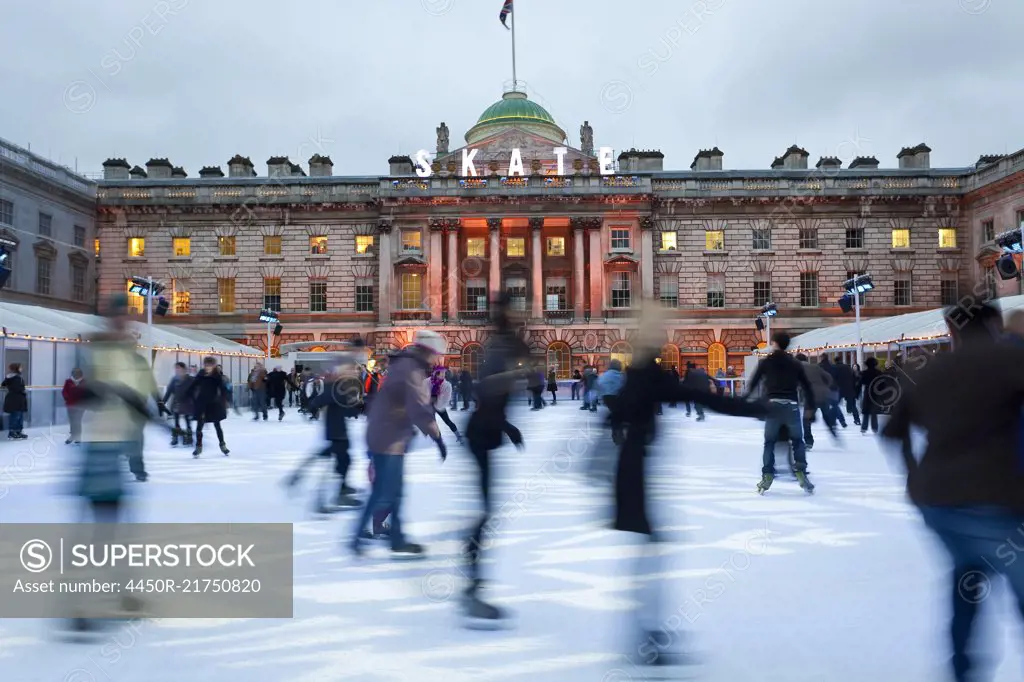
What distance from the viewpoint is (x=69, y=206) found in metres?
42.3

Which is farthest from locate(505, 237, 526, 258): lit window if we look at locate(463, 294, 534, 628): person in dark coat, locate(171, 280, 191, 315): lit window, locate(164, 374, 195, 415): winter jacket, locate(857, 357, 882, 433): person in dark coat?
locate(463, 294, 534, 628): person in dark coat

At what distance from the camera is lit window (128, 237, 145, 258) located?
45.2 meters

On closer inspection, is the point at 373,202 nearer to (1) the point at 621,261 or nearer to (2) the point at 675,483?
(1) the point at 621,261

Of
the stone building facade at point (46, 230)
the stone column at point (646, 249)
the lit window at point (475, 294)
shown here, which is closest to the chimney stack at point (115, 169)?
the stone building facade at point (46, 230)

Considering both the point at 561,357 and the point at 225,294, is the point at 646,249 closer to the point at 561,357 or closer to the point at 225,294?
the point at 561,357

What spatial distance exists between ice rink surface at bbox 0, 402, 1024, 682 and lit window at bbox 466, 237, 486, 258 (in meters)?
37.0

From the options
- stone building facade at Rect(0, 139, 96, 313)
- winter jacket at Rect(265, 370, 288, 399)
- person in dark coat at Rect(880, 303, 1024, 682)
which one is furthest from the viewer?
stone building facade at Rect(0, 139, 96, 313)

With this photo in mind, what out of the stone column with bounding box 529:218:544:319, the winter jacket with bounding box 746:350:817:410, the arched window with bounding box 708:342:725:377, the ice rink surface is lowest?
the ice rink surface

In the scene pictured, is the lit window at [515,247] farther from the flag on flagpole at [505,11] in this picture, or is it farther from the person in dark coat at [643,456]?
the person in dark coat at [643,456]

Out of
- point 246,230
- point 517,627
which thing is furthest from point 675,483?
point 246,230

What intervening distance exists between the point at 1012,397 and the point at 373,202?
44187 millimetres

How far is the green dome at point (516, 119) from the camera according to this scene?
5391 cm

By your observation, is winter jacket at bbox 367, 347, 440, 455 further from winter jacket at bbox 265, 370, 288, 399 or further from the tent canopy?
winter jacket at bbox 265, 370, 288, 399

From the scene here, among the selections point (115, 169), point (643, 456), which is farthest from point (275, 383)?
point (115, 169)
